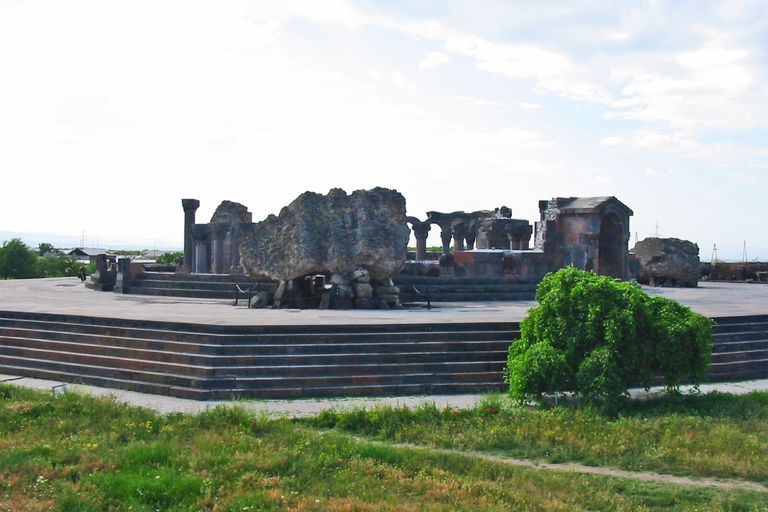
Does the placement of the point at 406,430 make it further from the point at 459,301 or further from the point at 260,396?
the point at 459,301

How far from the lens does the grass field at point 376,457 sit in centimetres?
555

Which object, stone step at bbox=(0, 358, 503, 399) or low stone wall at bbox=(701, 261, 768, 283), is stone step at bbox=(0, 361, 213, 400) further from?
low stone wall at bbox=(701, 261, 768, 283)

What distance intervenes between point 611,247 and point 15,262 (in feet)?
82.5

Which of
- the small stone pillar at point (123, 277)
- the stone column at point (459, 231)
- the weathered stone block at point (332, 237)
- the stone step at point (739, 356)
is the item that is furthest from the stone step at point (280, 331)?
the stone column at point (459, 231)

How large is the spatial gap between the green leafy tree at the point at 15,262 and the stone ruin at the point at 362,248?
10.4 m

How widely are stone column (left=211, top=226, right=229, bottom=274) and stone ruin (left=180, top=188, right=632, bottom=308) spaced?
3 cm

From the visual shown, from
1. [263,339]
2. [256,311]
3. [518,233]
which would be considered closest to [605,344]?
[263,339]

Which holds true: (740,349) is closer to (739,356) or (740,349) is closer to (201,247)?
(739,356)

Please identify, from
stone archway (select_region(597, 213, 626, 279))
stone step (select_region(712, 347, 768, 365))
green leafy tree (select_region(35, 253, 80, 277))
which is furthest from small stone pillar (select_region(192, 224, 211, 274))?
stone step (select_region(712, 347, 768, 365))

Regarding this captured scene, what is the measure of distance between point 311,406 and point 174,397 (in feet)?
5.89

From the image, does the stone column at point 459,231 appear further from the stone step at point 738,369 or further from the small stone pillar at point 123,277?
the stone step at point 738,369

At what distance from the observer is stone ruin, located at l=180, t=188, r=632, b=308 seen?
15.0 meters

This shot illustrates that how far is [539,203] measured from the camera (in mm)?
24547

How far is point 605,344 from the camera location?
834cm
